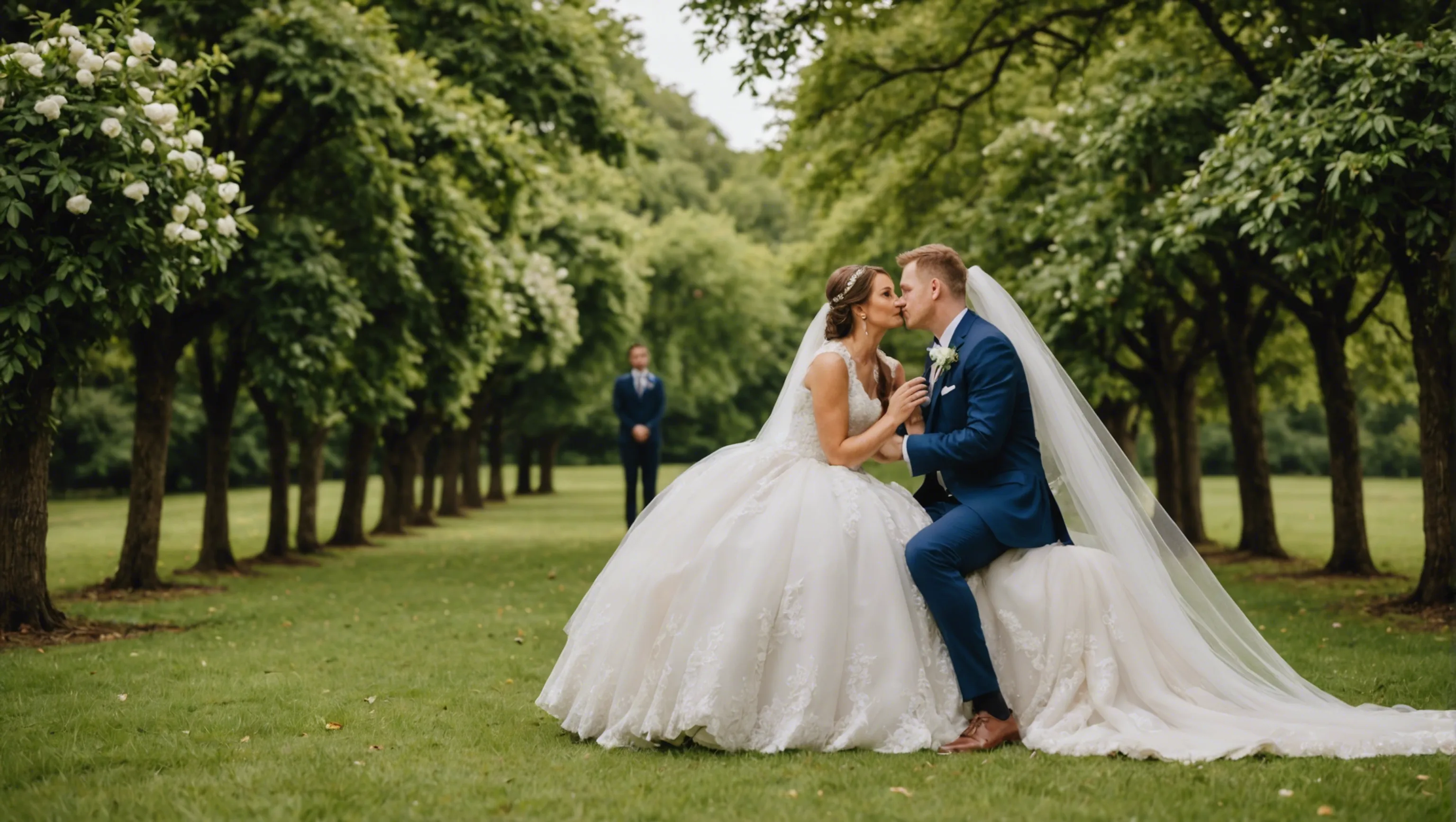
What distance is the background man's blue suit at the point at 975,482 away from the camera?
6.32 m

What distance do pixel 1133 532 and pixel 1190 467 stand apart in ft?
51.5

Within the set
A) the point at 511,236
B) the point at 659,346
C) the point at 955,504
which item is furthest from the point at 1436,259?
the point at 659,346

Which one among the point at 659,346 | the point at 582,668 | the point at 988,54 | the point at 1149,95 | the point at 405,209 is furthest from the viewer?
the point at 659,346

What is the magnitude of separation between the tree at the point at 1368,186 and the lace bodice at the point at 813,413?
4.73 m

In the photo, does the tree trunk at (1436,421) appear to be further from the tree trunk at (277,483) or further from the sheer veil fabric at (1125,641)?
the tree trunk at (277,483)

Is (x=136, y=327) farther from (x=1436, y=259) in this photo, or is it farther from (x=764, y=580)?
(x=1436, y=259)

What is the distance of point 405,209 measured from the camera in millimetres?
14641

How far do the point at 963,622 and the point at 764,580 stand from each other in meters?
1.07

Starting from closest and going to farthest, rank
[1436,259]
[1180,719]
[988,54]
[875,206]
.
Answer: [1180,719]
[1436,259]
[988,54]
[875,206]

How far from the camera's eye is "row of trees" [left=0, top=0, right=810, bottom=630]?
9203 mm

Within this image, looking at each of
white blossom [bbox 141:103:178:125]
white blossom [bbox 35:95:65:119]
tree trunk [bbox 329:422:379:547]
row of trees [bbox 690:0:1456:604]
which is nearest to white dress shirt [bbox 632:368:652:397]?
row of trees [bbox 690:0:1456:604]

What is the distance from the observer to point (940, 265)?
6.91m

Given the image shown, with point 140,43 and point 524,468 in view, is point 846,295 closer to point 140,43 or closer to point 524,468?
point 140,43

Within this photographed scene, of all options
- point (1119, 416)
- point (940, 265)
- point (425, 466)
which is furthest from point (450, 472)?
point (940, 265)
